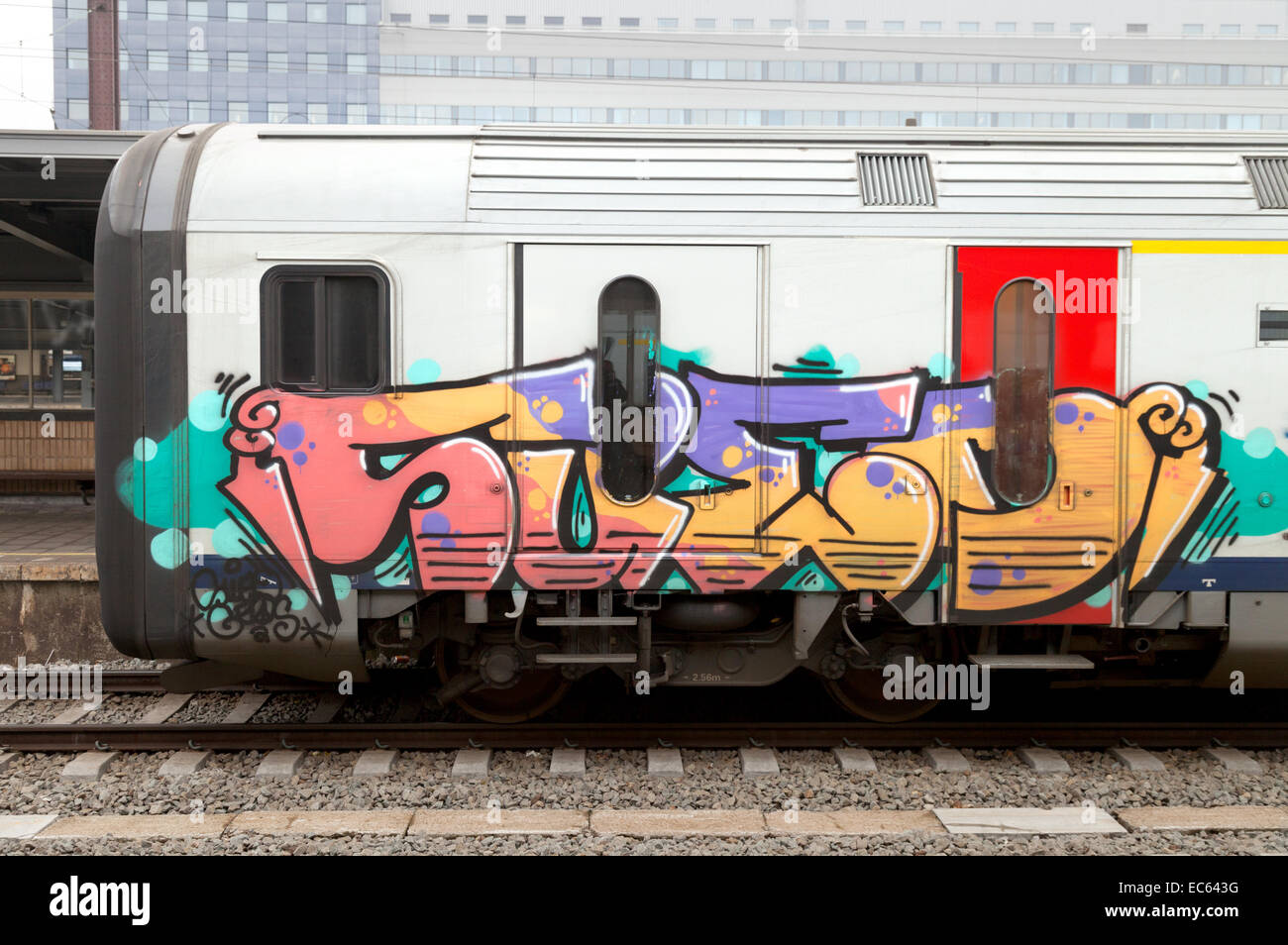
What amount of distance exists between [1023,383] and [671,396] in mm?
2085

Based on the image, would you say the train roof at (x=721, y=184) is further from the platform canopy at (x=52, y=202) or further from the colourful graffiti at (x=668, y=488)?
the platform canopy at (x=52, y=202)

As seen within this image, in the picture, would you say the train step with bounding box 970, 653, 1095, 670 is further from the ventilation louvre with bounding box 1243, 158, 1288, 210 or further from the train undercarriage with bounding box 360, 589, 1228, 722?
the ventilation louvre with bounding box 1243, 158, 1288, 210

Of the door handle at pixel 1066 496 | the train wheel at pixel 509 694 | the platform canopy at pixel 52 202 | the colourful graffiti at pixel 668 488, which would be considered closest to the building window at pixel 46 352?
the platform canopy at pixel 52 202

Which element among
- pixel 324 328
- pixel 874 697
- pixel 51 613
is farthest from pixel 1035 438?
pixel 51 613

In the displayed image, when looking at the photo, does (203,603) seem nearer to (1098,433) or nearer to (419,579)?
(419,579)

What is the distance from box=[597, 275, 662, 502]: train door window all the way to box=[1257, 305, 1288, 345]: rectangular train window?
356cm

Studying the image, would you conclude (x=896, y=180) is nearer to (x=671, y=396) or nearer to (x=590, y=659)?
(x=671, y=396)

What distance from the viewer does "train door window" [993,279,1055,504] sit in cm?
525

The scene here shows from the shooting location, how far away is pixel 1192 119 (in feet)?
197

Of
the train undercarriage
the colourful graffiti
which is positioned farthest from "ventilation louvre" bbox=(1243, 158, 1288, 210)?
the train undercarriage

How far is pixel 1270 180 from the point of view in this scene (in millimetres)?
5473

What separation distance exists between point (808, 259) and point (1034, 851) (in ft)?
11.1

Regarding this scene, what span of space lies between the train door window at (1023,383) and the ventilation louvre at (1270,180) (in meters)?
1.51

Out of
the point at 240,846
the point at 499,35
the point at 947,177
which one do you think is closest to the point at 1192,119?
the point at 499,35
